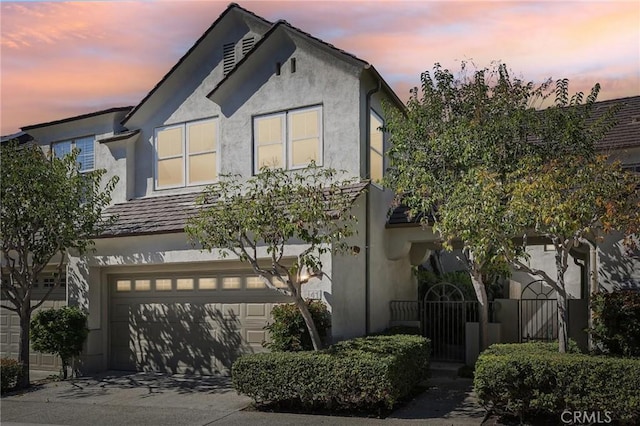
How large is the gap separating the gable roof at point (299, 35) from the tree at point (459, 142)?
111 cm

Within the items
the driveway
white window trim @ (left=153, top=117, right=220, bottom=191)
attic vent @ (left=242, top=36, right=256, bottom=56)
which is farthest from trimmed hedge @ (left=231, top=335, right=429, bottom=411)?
attic vent @ (left=242, top=36, right=256, bottom=56)

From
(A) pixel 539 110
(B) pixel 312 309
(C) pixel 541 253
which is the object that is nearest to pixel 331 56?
(A) pixel 539 110

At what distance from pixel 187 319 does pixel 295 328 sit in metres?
3.76

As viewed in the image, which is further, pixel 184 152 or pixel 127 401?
pixel 184 152

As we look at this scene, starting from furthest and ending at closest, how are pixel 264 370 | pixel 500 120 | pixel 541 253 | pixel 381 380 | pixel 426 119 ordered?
pixel 541 253, pixel 426 119, pixel 500 120, pixel 264 370, pixel 381 380

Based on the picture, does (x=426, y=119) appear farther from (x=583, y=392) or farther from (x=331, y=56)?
(x=583, y=392)

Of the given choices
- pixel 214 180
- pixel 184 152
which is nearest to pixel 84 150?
pixel 184 152

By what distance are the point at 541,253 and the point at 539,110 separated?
10.4 metres

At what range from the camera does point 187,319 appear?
48.5ft

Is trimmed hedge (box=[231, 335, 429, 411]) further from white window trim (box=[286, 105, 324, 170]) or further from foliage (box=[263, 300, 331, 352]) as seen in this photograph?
white window trim (box=[286, 105, 324, 170])

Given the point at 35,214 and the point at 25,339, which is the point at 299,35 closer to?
the point at 35,214

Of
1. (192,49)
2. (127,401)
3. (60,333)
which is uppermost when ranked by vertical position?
(192,49)

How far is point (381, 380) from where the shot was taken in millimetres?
9961

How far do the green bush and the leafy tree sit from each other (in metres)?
0.64
